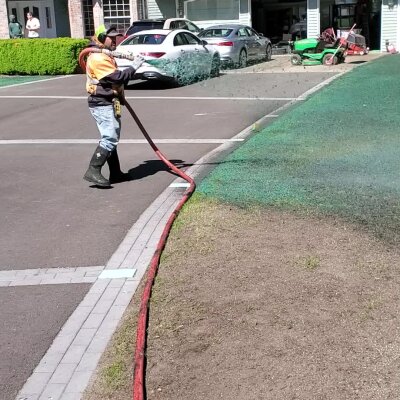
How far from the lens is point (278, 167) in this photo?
328 inches

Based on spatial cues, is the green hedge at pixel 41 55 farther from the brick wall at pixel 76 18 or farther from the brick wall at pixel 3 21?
the brick wall at pixel 76 18

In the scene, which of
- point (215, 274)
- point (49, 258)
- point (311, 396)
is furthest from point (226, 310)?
point (49, 258)

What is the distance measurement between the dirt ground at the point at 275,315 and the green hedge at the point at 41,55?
18.6 meters

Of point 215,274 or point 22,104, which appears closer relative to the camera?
point 215,274

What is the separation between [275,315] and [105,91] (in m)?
4.22

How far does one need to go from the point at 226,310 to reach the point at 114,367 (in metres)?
0.90

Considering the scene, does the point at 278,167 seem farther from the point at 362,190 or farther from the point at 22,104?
the point at 22,104

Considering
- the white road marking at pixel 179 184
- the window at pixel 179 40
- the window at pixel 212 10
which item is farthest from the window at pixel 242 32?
the white road marking at pixel 179 184

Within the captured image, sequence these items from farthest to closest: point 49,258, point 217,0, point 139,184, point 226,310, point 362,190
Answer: point 217,0, point 139,184, point 362,190, point 49,258, point 226,310

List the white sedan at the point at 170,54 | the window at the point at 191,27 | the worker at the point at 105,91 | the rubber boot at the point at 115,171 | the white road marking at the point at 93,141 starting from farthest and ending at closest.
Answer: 1. the window at the point at 191,27
2. the white sedan at the point at 170,54
3. the white road marking at the point at 93,141
4. the rubber boot at the point at 115,171
5. the worker at the point at 105,91

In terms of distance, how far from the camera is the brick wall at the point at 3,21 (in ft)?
104

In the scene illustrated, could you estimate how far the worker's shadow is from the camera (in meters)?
8.55

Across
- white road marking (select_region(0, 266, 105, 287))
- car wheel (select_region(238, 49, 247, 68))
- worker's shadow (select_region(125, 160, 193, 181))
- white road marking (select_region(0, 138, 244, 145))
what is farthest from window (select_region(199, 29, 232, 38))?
white road marking (select_region(0, 266, 105, 287))

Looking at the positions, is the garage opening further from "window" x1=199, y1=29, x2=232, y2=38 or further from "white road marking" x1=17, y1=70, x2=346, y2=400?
"white road marking" x1=17, y1=70, x2=346, y2=400
